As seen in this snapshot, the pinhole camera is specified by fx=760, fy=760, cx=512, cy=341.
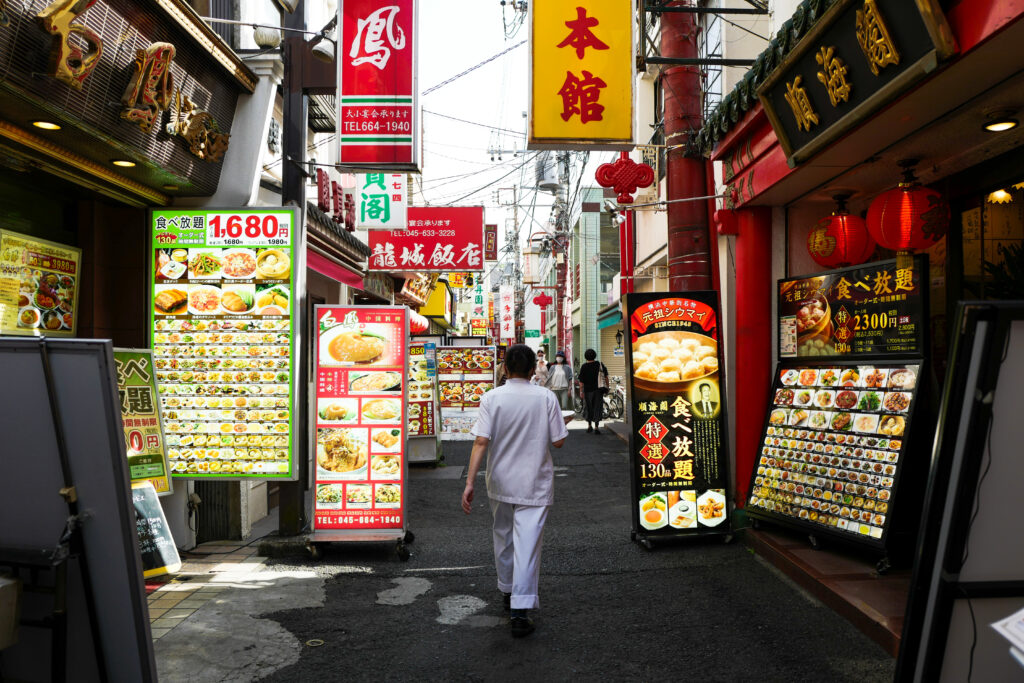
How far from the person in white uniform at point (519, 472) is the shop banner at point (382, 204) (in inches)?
300

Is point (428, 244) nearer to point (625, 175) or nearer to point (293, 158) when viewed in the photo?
point (625, 175)

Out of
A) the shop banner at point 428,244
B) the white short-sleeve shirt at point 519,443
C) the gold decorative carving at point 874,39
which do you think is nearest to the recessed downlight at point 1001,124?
the gold decorative carving at point 874,39

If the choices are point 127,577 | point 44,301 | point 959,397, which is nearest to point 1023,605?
point 959,397

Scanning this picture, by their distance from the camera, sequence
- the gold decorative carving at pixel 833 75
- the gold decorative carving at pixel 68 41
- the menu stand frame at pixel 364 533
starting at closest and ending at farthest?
the gold decorative carving at pixel 68 41 < the gold decorative carving at pixel 833 75 < the menu stand frame at pixel 364 533

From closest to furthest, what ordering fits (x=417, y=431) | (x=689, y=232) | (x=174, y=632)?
1. (x=174, y=632)
2. (x=689, y=232)
3. (x=417, y=431)

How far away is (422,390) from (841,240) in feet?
26.9

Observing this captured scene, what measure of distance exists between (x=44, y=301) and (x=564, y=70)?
5292mm

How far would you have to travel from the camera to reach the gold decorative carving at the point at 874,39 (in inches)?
180

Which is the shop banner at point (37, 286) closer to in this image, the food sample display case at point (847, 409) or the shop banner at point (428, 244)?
the food sample display case at point (847, 409)

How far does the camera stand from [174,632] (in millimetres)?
5305

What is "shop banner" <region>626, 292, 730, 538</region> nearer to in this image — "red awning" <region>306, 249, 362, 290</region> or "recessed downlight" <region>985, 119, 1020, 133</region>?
"recessed downlight" <region>985, 119, 1020, 133</region>

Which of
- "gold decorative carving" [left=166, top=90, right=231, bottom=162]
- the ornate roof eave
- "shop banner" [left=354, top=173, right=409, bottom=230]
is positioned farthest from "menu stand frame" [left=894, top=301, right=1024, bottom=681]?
"shop banner" [left=354, top=173, right=409, bottom=230]

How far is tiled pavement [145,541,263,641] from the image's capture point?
5.71 metres

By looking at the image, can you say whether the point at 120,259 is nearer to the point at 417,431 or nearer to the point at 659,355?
the point at 659,355
